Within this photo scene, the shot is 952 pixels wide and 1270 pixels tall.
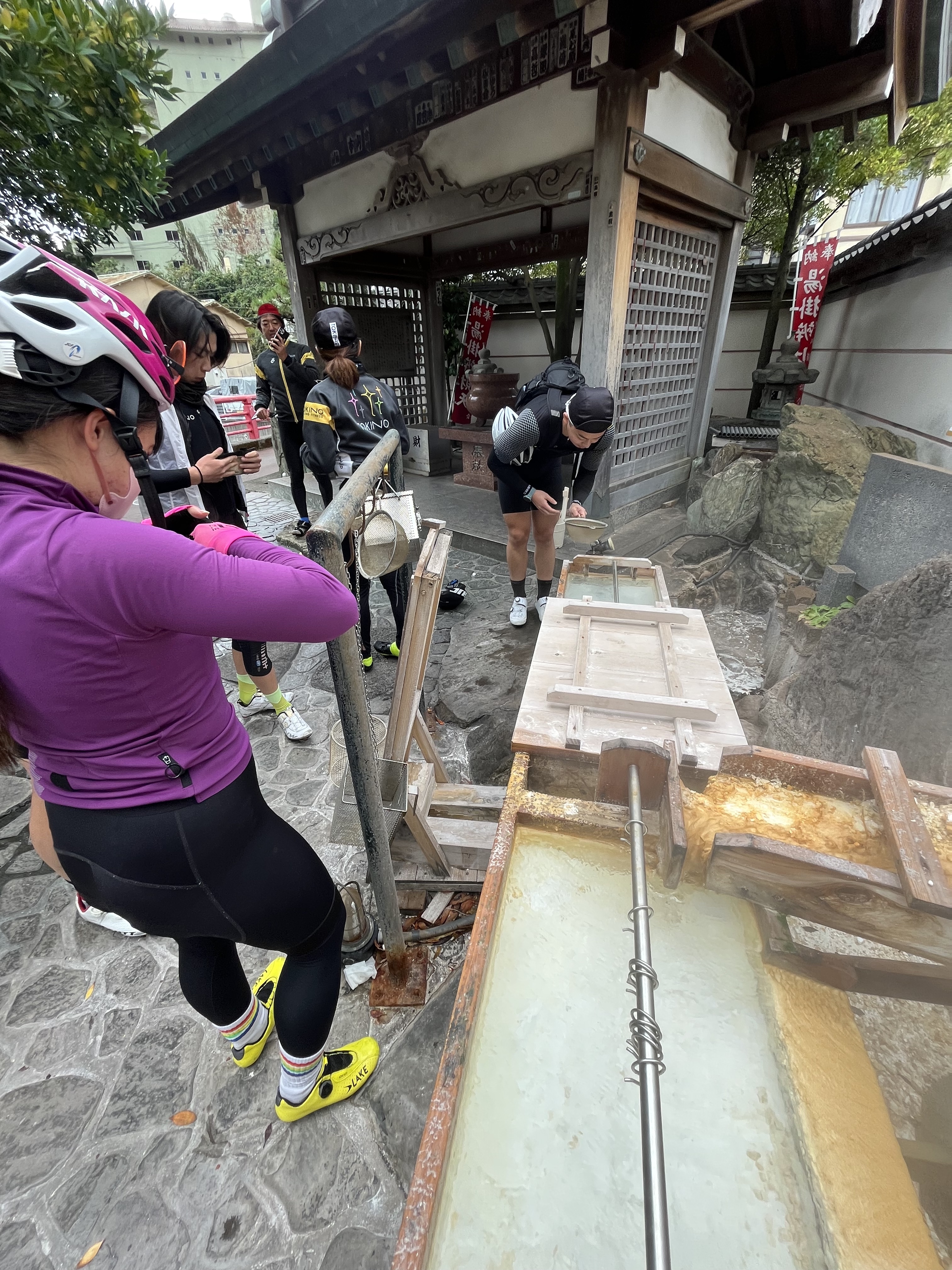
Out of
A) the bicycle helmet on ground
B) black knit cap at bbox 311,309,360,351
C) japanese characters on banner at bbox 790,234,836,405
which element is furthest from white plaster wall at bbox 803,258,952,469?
the bicycle helmet on ground

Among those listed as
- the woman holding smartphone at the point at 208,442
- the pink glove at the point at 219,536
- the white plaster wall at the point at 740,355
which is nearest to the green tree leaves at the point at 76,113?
the woman holding smartphone at the point at 208,442

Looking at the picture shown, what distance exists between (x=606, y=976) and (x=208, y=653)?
53.7 inches

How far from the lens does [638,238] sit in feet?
17.9

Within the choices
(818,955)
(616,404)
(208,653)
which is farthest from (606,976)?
(616,404)

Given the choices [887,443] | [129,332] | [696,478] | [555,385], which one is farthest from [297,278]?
[129,332]

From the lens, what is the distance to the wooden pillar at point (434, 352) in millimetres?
10281

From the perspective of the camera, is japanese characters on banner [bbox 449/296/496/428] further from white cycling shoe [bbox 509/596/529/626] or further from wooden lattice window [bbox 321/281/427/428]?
white cycling shoe [bbox 509/596/529/626]

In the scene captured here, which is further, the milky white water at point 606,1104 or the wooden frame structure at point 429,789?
the wooden frame structure at point 429,789

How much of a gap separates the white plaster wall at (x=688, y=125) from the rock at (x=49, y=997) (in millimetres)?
7316

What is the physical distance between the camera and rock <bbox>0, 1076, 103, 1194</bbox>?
1857 mm

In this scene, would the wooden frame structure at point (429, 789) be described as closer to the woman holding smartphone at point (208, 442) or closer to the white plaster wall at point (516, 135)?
the woman holding smartphone at point (208, 442)

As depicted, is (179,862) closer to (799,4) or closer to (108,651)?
(108,651)

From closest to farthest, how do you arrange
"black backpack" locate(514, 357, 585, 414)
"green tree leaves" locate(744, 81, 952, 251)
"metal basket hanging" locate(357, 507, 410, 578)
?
1. "metal basket hanging" locate(357, 507, 410, 578)
2. "black backpack" locate(514, 357, 585, 414)
3. "green tree leaves" locate(744, 81, 952, 251)

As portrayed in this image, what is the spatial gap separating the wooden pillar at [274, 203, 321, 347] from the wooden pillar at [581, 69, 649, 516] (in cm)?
455
